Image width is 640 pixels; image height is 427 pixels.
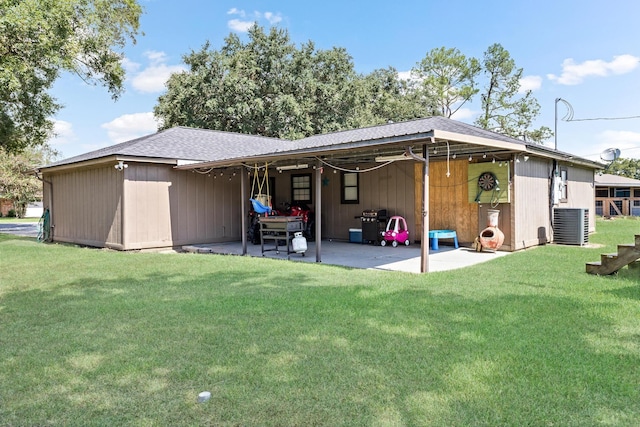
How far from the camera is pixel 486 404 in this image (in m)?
2.30

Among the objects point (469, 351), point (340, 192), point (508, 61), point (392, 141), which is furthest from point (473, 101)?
point (469, 351)

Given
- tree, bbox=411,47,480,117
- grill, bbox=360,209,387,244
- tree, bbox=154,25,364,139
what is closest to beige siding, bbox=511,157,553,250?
grill, bbox=360,209,387,244

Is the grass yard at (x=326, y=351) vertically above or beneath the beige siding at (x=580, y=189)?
beneath

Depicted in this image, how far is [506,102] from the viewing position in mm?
28328

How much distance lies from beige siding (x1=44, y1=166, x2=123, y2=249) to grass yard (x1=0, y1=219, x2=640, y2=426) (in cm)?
439

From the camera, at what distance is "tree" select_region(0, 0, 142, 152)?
8.55m

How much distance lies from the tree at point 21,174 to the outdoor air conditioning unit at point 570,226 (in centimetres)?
→ 2863

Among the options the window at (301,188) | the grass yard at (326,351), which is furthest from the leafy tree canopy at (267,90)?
the grass yard at (326,351)

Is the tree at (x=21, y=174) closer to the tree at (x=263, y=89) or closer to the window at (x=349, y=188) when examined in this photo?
the tree at (x=263, y=89)

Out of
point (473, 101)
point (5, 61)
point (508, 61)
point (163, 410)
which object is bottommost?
point (163, 410)

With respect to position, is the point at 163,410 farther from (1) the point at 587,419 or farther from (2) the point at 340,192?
(2) the point at 340,192

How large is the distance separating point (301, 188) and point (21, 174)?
2500 centimetres

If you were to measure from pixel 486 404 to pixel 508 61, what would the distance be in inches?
1188

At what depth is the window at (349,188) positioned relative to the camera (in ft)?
37.3
